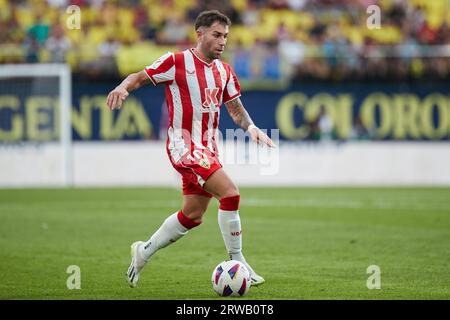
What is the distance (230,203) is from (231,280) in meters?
0.70

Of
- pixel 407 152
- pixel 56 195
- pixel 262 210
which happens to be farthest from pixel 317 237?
pixel 407 152

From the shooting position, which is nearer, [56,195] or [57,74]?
[56,195]

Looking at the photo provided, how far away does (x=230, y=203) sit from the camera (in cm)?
787

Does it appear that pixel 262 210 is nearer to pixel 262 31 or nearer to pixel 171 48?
pixel 171 48

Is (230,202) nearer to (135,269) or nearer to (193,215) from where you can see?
(193,215)

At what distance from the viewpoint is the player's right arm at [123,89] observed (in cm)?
739

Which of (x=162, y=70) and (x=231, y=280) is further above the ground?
(x=162, y=70)

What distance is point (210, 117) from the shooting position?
8.20m
